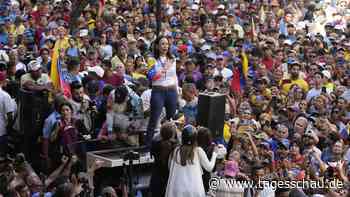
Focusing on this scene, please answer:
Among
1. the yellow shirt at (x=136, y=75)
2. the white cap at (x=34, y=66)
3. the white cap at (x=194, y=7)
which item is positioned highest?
the white cap at (x=34, y=66)

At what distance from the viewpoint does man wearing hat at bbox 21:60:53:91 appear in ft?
38.3

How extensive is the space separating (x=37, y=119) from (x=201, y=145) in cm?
281

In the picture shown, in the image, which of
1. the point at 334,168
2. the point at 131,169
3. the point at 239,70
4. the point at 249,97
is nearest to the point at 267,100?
the point at 249,97

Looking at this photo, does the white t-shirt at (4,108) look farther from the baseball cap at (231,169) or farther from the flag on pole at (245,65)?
the flag on pole at (245,65)

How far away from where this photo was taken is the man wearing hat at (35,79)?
1166 centimetres

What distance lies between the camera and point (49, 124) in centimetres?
1092

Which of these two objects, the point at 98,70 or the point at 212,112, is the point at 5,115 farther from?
the point at 212,112

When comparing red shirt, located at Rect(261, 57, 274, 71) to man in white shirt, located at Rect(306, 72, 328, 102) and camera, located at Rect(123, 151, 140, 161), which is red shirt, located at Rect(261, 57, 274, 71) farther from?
camera, located at Rect(123, 151, 140, 161)

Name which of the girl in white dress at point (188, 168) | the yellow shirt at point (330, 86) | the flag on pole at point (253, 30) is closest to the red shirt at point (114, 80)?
the yellow shirt at point (330, 86)

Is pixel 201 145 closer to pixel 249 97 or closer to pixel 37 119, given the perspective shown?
pixel 37 119

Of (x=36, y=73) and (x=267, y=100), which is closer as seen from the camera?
(x=36, y=73)

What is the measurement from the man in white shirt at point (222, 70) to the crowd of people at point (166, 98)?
3cm

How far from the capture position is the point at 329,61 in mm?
16391

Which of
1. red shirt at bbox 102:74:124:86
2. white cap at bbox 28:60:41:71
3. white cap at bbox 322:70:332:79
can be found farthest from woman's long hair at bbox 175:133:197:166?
white cap at bbox 322:70:332:79
